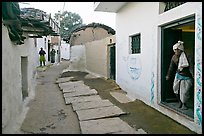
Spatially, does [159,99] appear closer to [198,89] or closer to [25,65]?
[198,89]

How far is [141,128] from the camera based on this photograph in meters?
4.72

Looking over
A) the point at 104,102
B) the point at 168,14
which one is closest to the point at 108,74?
the point at 104,102

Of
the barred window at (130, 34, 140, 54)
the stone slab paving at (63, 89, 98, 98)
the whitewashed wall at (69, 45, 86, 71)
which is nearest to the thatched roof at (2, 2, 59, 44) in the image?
the stone slab paving at (63, 89, 98, 98)

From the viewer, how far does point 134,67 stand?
750 cm

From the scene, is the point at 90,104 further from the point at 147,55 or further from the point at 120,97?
the point at 147,55

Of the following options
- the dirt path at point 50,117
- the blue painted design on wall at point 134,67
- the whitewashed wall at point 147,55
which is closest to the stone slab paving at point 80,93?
the dirt path at point 50,117

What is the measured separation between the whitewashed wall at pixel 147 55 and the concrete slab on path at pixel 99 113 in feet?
3.66

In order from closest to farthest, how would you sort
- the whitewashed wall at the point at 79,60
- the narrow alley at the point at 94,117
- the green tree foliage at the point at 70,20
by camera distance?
the narrow alley at the point at 94,117, the whitewashed wall at the point at 79,60, the green tree foliage at the point at 70,20

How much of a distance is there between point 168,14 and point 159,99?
88.6 inches

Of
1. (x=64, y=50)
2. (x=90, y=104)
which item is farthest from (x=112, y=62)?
(x=64, y=50)

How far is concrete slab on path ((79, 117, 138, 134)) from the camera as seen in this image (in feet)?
14.9

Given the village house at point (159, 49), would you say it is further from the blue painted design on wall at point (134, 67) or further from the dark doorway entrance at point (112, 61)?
the dark doorway entrance at point (112, 61)

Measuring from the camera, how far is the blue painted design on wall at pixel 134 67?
708 cm

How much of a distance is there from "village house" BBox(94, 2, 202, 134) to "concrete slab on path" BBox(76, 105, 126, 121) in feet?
3.65
